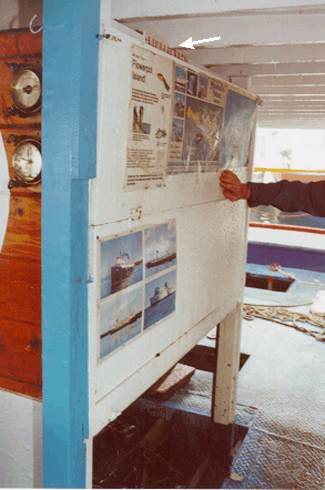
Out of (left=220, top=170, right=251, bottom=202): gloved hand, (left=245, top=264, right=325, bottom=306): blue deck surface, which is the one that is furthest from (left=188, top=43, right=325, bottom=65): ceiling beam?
(left=245, top=264, right=325, bottom=306): blue deck surface

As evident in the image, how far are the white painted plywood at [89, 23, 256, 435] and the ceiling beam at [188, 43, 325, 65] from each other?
0.64m

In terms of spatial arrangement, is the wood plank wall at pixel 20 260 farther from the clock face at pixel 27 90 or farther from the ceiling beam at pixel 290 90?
the ceiling beam at pixel 290 90

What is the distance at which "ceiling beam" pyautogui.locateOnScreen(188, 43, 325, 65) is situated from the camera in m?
2.35

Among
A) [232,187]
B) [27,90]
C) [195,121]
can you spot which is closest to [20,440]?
[27,90]

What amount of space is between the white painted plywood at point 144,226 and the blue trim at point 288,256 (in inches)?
221

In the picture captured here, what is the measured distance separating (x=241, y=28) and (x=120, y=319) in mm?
1268

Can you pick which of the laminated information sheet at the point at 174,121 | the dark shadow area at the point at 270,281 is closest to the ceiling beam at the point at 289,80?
the laminated information sheet at the point at 174,121

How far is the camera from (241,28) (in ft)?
6.42

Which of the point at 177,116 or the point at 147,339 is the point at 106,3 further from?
the point at 147,339

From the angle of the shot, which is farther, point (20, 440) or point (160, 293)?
point (160, 293)

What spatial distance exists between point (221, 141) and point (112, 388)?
1.30 m

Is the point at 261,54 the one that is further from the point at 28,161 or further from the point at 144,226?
the point at 28,161

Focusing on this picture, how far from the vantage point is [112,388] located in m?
1.56
